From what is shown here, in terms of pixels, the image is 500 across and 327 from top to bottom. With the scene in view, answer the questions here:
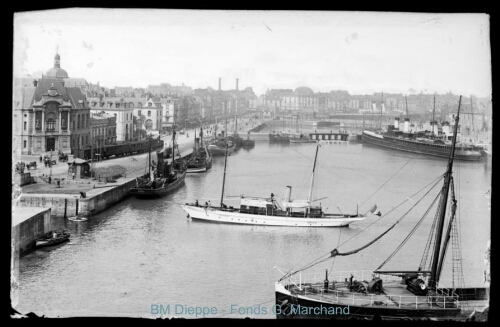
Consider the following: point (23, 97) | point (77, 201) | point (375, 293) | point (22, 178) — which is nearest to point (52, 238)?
point (77, 201)

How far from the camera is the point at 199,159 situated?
27.1 ft

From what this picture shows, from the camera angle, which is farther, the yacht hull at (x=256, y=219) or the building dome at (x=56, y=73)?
the yacht hull at (x=256, y=219)

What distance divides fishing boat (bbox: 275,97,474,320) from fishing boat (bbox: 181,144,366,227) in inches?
39.3

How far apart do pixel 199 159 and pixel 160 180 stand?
1.70 ft

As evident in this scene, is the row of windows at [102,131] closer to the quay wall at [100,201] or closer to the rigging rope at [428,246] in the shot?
the quay wall at [100,201]

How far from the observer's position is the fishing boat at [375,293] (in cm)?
Result: 637

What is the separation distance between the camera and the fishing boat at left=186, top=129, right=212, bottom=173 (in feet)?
26.6

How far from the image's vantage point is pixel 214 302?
6676mm

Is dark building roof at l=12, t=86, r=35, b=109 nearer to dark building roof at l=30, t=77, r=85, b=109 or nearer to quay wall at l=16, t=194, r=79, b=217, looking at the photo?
dark building roof at l=30, t=77, r=85, b=109

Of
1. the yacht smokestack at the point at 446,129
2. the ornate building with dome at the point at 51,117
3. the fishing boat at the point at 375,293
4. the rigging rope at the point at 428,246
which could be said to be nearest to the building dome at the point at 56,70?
the ornate building with dome at the point at 51,117

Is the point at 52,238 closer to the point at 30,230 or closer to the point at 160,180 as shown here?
the point at 30,230

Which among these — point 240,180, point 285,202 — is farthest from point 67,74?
point 285,202

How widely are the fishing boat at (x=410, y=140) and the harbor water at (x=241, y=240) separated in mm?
106

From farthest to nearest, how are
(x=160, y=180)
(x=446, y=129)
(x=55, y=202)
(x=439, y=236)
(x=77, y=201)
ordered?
(x=160, y=180), (x=446, y=129), (x=77, y=201), (x=55, y=202), (x=439, y=236)
